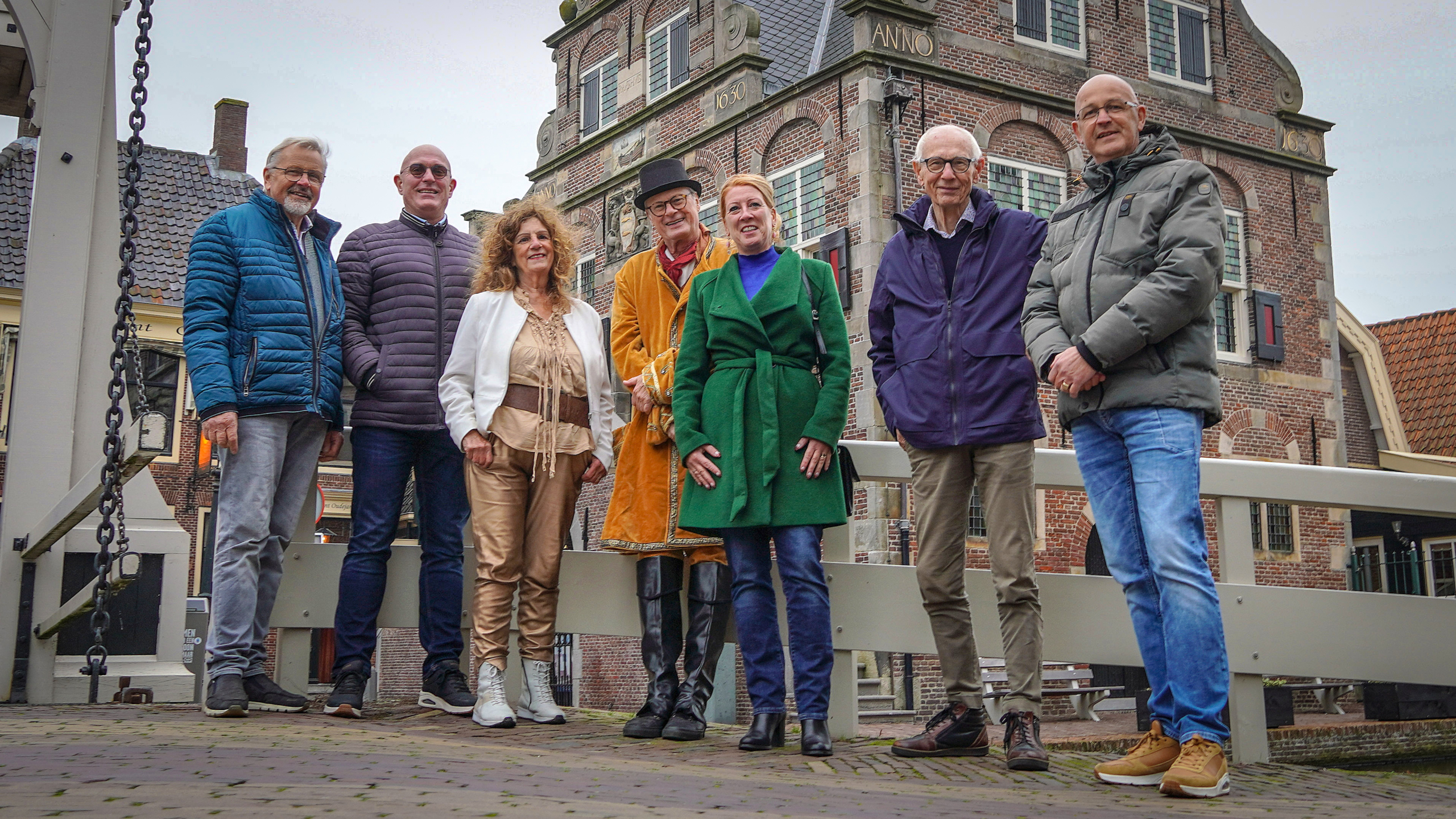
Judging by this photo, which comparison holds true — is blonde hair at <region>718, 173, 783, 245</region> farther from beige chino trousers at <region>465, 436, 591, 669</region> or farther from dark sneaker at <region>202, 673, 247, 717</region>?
dark sneaker at <region>202, 673, 247, 717</region>

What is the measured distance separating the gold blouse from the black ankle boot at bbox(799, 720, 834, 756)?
1236 mm

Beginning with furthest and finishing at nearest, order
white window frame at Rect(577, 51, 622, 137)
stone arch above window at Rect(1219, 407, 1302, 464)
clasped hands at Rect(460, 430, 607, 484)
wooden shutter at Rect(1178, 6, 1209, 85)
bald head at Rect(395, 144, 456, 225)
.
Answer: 1. white window frame at Rect(577, 51, 622, 137)
2. wooden shutter at Rect(1178, 6, 1209, 85)
3. stone arch above window at Rect(1219, 407, 1302, 464)
4. bald head at Rect(395, 144, 456, 225)
5. clasped hands at Rect(460, 430, 607, 484)

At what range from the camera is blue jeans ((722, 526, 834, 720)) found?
3746mm

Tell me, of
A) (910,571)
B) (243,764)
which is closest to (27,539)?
(243,764)

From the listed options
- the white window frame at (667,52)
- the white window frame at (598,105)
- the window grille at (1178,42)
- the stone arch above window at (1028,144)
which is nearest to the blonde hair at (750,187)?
the stone arch above window at (1028,144)

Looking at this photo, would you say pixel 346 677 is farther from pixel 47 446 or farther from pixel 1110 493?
pixel 1110 493

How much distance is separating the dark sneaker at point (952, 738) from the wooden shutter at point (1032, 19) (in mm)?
13320

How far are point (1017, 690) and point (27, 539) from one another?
3.62 metres

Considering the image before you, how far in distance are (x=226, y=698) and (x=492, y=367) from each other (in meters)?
1.35

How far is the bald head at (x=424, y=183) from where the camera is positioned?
4.64 m

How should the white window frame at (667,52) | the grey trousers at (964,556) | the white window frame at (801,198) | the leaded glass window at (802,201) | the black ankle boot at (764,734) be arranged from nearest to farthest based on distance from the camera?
the grey trousers at (964,556), the black ankle boot at (764,734), the white window frame at (801,198), the leaded glass window at (802,201), the white window frame at (667,52)

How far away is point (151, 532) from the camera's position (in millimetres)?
5027

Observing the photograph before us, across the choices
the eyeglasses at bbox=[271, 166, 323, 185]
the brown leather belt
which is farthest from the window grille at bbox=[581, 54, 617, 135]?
the brown leather belt

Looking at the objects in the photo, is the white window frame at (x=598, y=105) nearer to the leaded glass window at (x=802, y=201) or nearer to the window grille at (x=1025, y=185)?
the leaded glass window at (x=802, y=201)
